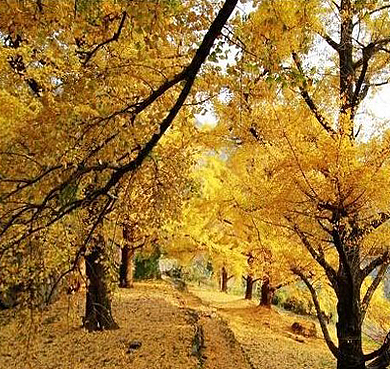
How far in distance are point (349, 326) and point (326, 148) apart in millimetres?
3154

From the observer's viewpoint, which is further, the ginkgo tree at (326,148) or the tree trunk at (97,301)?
the tree trunk at (97,301)

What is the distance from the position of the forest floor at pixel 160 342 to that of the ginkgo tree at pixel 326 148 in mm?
2638

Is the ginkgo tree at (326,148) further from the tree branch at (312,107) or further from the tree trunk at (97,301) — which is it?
the tree trunk at (97,301)

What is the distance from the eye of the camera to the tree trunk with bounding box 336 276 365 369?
7.08 m

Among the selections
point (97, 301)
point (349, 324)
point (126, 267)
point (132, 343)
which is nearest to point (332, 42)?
point (349, 324)

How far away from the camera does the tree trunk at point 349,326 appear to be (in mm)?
7082

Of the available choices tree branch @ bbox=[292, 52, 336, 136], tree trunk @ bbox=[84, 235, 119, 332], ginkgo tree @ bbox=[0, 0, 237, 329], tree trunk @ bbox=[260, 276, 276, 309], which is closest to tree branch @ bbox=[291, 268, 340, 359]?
tree branch @ bbox=[292, 52, 336, 136]

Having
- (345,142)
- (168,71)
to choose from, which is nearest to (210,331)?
(345,142)

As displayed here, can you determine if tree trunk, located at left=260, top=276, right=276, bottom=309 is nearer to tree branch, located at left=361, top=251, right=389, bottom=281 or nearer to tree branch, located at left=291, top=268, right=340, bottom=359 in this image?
tree branch, located at left=291, top=268, right=340, bottom=359

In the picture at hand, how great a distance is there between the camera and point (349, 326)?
23.8ft

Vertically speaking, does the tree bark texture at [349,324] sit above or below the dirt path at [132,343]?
above

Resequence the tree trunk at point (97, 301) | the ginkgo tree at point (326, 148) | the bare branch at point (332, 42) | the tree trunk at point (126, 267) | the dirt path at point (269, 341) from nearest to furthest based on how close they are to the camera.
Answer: the ginkgo tree at point (326, 148) → the bare branch at point (332, 42) → the dirt path at point (269, 341) → the tree trunk at point (97, 301) → the tree trunk at point (126, 267)

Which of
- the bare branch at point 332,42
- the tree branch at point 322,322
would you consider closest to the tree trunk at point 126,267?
the tree branch at point 322,322

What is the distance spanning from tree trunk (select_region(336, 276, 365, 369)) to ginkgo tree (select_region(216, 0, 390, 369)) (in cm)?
1
